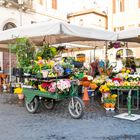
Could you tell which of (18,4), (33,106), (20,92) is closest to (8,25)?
(18,4)

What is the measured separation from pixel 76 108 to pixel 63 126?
0.92 m

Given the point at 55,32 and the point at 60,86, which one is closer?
the point at 60,86

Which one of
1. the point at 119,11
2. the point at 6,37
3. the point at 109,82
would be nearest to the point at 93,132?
the point at 109,82

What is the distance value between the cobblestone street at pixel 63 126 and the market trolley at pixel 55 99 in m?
0.17

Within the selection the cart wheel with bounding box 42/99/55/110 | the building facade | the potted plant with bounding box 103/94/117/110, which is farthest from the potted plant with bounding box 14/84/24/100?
the building facade

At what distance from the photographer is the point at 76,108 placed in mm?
6930

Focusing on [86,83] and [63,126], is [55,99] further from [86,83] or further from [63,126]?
[86,83]

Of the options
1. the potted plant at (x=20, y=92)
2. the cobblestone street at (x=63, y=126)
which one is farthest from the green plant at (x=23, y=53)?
the potted plant at (x=20, y=92)

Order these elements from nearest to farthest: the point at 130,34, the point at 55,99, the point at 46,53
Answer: the point at 55,99 < the point at 46,53 < the point at 130,34

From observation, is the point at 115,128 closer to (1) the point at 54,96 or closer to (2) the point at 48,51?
(1) the point at 54,96

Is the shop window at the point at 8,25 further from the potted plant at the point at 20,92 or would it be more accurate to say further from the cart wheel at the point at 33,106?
the cart wheel at the point at 33,106

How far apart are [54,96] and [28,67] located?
111cm

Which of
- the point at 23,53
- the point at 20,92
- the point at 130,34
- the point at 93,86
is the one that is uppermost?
the point at 130,34

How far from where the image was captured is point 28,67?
7.53 m
